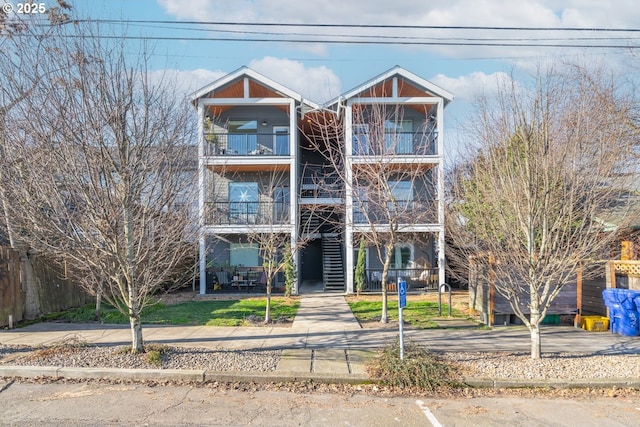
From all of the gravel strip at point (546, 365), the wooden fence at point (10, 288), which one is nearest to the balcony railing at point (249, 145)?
the wooden fence at point (10, 288)

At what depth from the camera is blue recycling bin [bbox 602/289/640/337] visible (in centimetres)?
996

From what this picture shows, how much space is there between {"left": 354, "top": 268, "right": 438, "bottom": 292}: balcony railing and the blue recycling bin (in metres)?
8.71

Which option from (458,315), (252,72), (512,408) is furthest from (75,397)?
(252,72)

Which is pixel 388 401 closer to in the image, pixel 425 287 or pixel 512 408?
pixel 512 408

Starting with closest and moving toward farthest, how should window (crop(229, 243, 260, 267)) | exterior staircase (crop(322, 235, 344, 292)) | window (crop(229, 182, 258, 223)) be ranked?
window (crop(229, 182, 258, 223)) → exterior staircase (crop(322, 235, 344, 292)) → window (crop(229, 243, 260, 267))

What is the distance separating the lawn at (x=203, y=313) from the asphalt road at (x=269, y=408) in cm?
465

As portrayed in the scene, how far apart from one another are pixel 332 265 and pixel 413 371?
13885 millimetres

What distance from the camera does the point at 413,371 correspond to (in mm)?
6797

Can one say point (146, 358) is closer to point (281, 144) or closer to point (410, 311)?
point (410, 311)

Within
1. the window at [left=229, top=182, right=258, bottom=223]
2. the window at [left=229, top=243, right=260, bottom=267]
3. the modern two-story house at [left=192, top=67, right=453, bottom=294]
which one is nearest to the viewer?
the modern two-story house at [left=192, top=67, right=453, bottom=294]

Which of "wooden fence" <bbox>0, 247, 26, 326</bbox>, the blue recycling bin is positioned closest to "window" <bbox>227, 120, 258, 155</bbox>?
"wooden fence" <bbox>0, 247, 26, 326</bbox>

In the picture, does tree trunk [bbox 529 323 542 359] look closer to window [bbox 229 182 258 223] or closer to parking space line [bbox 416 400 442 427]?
parking space line [bbox 416 400 442 427]

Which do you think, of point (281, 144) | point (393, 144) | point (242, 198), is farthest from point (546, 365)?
point (242, 198)

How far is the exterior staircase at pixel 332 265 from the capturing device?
19.8 meters
